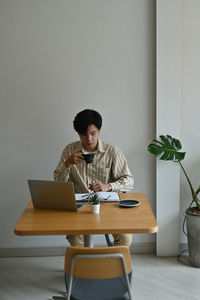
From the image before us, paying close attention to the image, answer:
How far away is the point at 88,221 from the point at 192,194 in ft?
5.27

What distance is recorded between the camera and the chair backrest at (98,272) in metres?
1.64

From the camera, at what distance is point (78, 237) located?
2.77m

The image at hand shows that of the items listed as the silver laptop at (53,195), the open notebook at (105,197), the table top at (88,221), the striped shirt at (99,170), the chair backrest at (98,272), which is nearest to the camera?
the chair backrest at (98,272)

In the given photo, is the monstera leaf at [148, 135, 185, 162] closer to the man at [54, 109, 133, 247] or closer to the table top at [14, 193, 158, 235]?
the man at [54, 109, 133, 247]

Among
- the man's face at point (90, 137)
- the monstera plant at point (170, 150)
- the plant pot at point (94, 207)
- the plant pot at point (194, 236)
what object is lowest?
the plant pot at point (194, 236)

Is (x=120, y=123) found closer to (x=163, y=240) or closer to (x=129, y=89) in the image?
(x=129, y=89)

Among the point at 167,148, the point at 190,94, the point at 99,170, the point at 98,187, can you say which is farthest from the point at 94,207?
the point at 190,94

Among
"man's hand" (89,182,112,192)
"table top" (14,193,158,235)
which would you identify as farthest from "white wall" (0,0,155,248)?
"table top" (14,193,158,235)

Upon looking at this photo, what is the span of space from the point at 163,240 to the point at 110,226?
174cm

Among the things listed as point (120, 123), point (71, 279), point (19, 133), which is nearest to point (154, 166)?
point (120, 123)

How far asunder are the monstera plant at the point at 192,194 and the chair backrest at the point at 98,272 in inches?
61.0

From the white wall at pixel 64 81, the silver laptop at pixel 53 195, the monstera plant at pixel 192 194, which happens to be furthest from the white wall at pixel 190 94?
the silver laptop at pixel 53 195

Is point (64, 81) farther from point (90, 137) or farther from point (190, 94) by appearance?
point (190, 94)

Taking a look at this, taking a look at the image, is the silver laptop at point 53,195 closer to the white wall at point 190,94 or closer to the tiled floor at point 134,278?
the tiled floor at point 134,278
